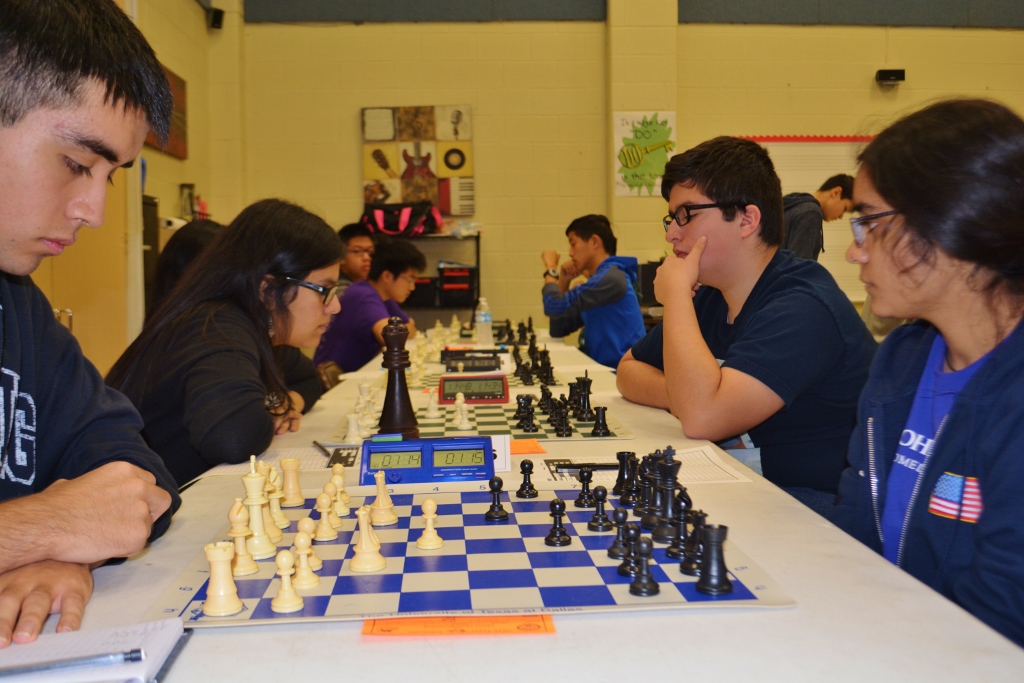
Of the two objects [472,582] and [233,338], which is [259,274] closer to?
[233,338]

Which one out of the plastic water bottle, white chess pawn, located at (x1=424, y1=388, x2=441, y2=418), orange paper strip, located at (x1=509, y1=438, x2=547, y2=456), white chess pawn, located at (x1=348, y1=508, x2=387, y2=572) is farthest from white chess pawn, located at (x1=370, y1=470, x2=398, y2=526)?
the plastic water bottle

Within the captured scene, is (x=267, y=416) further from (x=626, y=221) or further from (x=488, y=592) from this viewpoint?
(x=626, y=221)

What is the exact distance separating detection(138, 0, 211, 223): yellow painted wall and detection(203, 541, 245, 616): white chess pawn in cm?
495

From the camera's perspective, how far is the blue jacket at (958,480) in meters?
1.15

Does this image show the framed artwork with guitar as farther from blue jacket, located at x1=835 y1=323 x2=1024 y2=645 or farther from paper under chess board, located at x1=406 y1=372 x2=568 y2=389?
blue jacket, located at x1=835 y1=323 x2=1024 y2=645

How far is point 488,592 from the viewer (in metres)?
1.06

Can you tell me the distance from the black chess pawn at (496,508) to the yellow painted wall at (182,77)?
4.82 metres

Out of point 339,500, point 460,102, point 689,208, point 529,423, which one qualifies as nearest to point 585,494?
point 339,500

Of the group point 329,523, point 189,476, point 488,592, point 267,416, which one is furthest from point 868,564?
point 189,476

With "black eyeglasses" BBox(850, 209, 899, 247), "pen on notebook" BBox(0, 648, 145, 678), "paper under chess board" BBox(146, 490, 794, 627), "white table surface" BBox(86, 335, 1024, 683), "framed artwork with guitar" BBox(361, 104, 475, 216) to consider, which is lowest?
"white table surface" BBox(86, 335, 1024, 683)

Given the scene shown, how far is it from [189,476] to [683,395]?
50.5 inches

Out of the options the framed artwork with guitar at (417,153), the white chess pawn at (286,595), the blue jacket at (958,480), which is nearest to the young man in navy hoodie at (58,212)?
the white chess pawn at (286,595)

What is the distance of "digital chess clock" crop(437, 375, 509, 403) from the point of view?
2.70 meters

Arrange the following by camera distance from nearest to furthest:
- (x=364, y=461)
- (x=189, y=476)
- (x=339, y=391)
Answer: (x=364, y=461) < (x=189, y=476) < (x=339, y=391)
